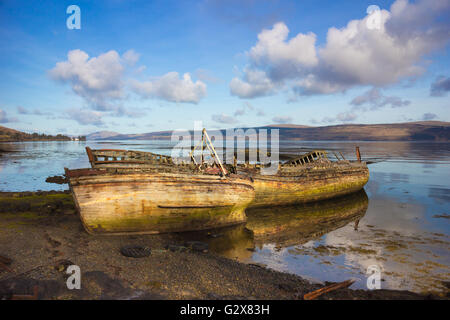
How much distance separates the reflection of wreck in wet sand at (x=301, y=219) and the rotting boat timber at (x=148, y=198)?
2.73m

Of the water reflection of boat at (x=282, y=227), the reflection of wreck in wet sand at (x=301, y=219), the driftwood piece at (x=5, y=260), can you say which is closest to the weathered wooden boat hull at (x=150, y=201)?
the water reflection of boat at (x=282, y=227)

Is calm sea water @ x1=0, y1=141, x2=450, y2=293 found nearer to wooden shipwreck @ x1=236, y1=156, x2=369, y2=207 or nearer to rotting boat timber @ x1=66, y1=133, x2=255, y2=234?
wooden shipwreck @ x1=236, y1=156, x2=369, y2=207

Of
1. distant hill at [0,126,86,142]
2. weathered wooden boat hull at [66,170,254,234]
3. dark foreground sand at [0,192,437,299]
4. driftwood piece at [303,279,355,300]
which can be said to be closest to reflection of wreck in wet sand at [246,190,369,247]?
weathered wooden boat hull at [66,170,254,234]

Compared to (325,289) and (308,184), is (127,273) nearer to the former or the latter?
(325,289)

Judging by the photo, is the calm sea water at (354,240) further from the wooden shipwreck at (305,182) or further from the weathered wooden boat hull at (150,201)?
the weathered wooden boat hull at (150,201)

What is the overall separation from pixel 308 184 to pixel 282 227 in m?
5.50

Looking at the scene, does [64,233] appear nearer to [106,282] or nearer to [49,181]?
[106,282]

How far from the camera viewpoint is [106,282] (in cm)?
691

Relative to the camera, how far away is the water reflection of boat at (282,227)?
11633mm

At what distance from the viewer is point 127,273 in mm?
7523

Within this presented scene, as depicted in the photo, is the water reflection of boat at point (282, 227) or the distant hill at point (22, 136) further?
the distant hill at point (22, 136)

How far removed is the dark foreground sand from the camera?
655 cm
